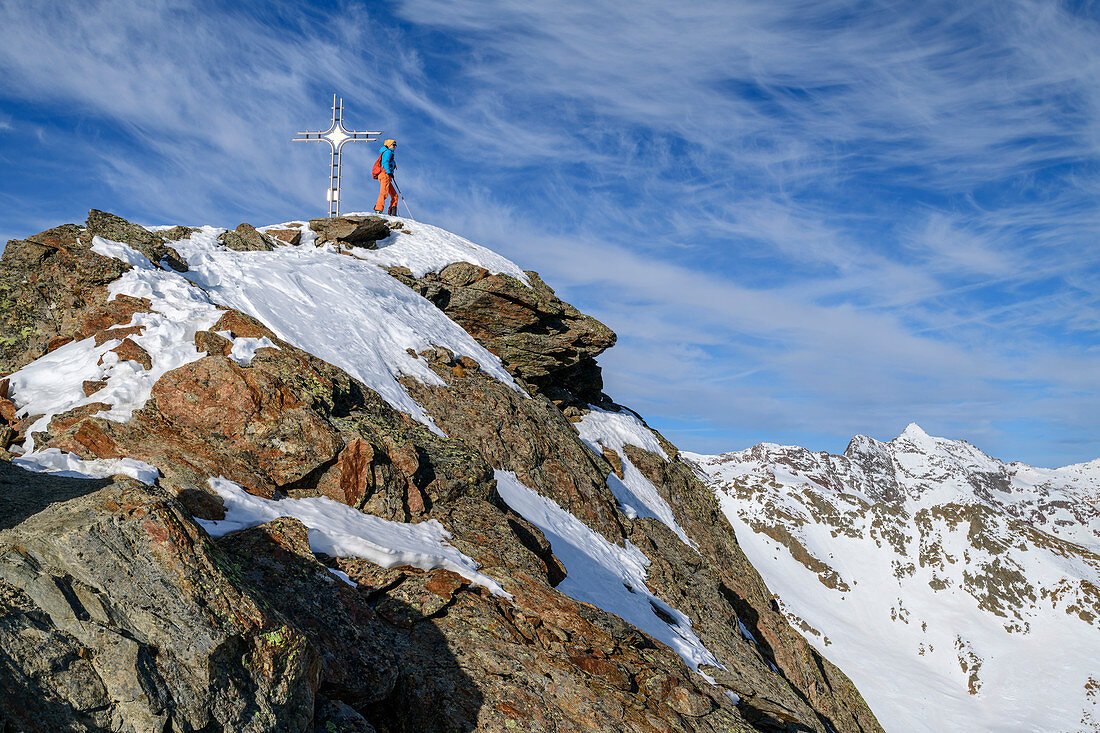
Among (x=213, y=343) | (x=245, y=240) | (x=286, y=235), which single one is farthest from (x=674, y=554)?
(x=286, y=235)

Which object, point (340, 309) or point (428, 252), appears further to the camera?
point (428, 252)

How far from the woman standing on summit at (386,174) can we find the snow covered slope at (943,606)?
12234cm

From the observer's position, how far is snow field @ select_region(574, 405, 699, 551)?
92.5ft

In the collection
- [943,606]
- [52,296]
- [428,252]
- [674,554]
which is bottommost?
[52,296]

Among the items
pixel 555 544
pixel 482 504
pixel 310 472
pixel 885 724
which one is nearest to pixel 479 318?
pixel 555 544

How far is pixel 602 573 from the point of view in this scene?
19.4 meters

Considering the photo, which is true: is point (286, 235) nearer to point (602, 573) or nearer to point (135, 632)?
point (602, 573)

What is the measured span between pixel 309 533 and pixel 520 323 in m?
21.4

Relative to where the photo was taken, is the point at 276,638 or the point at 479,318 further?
the point at 479,318

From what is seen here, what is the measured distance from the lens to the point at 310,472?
12.8m

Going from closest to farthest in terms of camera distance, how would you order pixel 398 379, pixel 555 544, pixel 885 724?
1. pixel 555 544
2. pixel 398 379
3. pixel 885 724

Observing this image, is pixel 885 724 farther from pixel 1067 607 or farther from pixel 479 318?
pixel 479 318

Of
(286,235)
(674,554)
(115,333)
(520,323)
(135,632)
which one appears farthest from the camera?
(520,323)

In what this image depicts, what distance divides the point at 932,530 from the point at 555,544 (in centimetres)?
20445
